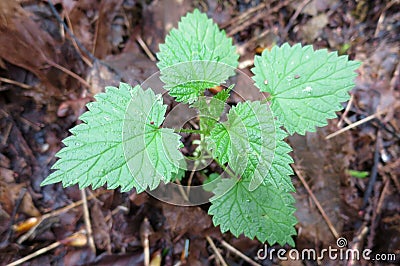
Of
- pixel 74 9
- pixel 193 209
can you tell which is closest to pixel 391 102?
pixel 193 209

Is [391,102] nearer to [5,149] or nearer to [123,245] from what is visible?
[123,245]

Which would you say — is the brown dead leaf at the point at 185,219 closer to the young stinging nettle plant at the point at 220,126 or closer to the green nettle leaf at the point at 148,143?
the young stinging nettle plant at the point at 220,126

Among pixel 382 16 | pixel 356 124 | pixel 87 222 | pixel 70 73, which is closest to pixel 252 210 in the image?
pixel 87 222

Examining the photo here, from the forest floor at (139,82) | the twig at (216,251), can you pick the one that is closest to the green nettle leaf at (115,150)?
the forest floor at (139,82)

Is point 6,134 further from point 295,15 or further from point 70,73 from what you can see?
point 295,15

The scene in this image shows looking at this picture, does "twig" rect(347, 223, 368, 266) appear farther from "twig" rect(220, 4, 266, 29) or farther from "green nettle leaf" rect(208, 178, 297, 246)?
"twig" rect(220, 4, 266, 29)

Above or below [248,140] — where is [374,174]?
below
